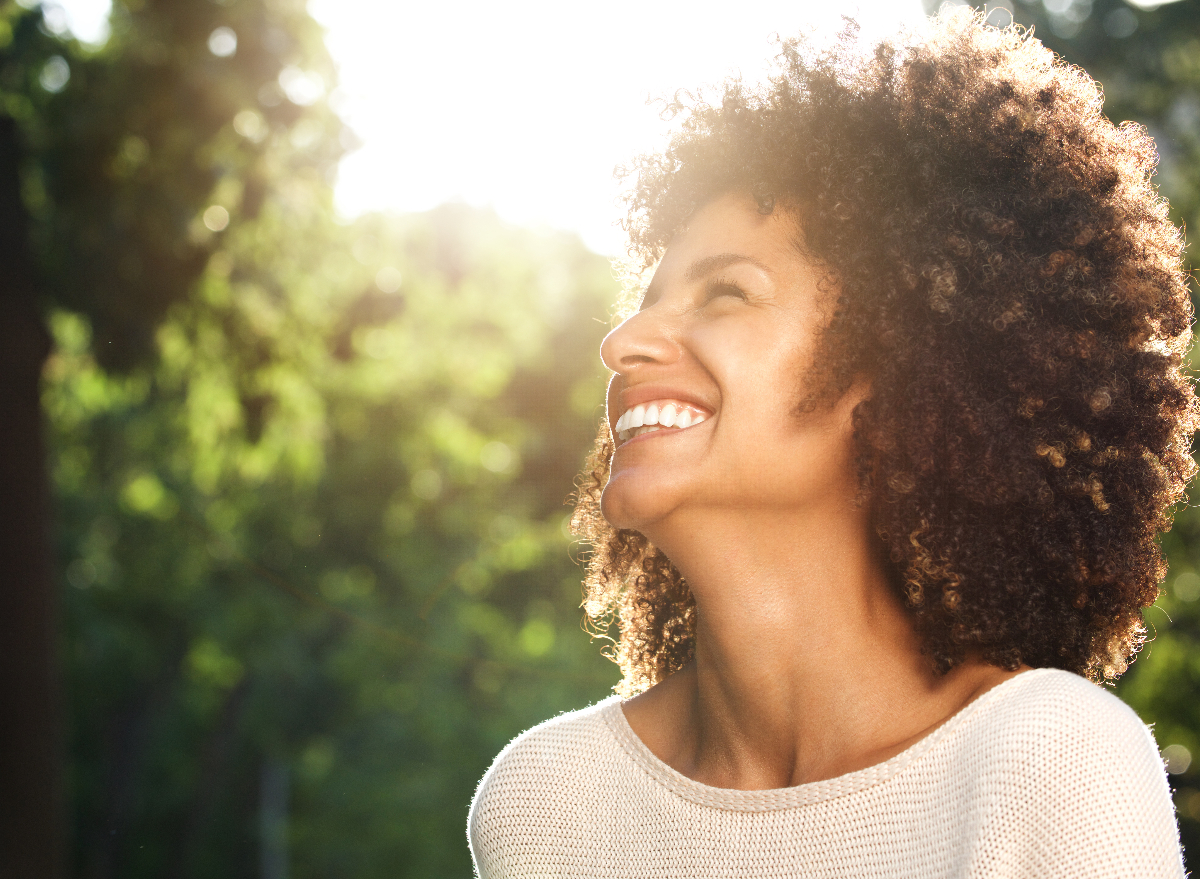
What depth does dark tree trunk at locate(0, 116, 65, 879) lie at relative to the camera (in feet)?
22.3

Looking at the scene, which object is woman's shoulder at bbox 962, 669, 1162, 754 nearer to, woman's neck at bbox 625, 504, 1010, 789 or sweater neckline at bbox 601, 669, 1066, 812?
sweater neckline at bbox 601, 669, 1066, 812

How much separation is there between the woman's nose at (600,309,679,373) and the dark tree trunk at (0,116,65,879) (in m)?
5.96

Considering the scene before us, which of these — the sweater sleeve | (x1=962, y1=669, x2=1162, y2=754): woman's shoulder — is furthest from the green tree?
the sweater sleeve

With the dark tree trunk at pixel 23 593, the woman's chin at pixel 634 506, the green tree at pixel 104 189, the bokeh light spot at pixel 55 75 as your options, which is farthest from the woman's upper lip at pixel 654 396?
the bokeh light spot at pixel 55 75

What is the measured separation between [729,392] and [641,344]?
0.22 meters

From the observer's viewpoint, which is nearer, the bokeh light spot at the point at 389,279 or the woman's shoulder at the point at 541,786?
the woman's shoulder at the point at 541,786

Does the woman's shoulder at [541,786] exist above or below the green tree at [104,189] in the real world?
below

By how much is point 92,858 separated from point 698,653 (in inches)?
839

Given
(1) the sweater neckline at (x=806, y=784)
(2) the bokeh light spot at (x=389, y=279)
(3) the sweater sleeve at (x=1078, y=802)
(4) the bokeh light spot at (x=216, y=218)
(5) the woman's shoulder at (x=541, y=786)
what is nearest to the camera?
(3) the sweater sleeve at (x=1078, y=802)

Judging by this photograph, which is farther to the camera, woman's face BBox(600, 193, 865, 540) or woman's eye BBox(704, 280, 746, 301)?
woman's eye BBox(704, 280, 746, 301)

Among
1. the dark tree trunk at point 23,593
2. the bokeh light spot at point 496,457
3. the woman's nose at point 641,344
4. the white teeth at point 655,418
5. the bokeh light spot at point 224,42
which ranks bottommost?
the white teeth at point 655,418

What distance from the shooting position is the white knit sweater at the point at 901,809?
1.66 metres

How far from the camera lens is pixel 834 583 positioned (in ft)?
6.87

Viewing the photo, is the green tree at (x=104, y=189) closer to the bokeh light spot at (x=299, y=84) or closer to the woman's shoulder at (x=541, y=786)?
the bokeh light spot at (x=299, y=84)
